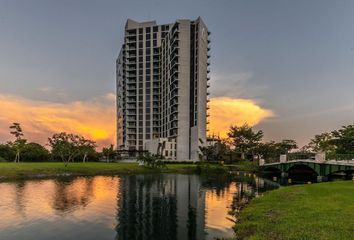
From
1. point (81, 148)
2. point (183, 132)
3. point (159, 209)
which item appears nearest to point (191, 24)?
point (183, 132)

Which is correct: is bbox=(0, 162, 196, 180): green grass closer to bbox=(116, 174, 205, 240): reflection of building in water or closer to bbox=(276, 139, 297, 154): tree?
bbox=(116, 174, 205, 240): reflection of building in water

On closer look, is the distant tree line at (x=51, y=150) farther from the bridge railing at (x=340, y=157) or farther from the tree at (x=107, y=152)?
the bridge railing at (x=340, y=157)

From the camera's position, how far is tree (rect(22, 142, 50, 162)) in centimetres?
13262

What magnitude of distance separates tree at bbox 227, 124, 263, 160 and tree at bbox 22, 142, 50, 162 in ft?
305

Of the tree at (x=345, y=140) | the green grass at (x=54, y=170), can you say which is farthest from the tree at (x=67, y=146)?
the tree at (x=345, y=140)

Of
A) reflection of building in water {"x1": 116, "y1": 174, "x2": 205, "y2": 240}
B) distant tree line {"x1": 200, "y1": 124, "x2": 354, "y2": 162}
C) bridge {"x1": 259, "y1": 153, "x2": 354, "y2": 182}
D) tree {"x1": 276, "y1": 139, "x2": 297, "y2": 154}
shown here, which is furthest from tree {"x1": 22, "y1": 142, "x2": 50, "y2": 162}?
tree {"x1": 276, "y1": 139, "x2": 297, "y2": 154}

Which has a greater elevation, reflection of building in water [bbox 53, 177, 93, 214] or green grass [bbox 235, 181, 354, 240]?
green grass [bbox 235, 181, 354, 240]

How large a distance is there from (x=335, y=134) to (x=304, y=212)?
312 ft

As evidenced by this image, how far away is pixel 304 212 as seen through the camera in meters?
28.0

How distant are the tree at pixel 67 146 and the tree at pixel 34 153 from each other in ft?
12.5

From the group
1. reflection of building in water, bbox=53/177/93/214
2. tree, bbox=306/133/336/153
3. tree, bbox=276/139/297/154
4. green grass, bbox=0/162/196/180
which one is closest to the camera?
reflection of building in water, bbox=53/177/93/214

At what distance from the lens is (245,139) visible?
525ft

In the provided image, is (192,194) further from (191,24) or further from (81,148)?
(191,24)

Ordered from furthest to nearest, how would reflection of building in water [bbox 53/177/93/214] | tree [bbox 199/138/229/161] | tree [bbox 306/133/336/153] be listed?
tree [bbox 199/138/229/161]
tree [bbox 306/133/336/153]
reflection of building in water [bbox 53/177/93/214]
